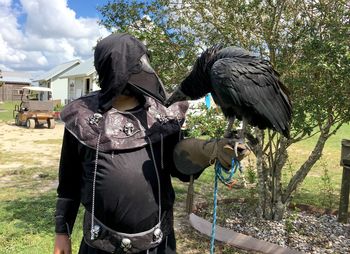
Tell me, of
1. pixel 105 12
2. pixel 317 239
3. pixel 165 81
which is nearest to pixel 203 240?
pixel 317 239

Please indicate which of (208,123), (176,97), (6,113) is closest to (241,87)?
(176,97)

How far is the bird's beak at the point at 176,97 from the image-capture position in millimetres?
1948

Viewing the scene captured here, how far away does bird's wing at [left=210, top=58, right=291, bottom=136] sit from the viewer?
1895 millimetres

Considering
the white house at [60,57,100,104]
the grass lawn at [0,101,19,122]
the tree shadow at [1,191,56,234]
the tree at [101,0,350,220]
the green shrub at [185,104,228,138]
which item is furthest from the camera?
the white house at [60,57,100,104]

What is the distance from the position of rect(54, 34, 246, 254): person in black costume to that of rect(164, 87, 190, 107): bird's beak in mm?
40

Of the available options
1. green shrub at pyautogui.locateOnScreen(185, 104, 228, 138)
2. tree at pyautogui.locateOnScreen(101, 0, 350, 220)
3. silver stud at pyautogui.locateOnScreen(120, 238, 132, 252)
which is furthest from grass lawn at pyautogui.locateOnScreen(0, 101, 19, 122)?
silver stud at pyautogui.locateOnScreen(120, 238, 132, 252)

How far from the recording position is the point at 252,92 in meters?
1.96

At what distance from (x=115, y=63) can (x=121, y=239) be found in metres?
0.80

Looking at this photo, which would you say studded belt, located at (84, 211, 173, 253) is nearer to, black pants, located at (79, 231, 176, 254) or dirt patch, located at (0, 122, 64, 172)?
black pants, located at (79, 231, 176, 254)

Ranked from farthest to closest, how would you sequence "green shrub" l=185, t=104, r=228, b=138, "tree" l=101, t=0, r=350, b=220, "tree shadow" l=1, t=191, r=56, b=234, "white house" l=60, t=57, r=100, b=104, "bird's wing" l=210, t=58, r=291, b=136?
"white house" l=60, t=57, r=100, b=104
"tree shadow" l=1, t=191, r=56, b=234
"green shrub" l=185, t=104, r=228, b=138
"tree" l=101, t=0, r=350, b=220
"bird's wing" l=210, t=58, r=291, b=136

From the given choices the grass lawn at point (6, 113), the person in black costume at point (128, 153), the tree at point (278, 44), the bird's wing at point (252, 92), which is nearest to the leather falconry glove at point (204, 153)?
the person in black costume at point (128, 153)

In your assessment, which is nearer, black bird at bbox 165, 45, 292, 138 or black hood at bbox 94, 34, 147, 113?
black hood at bbox 94, 34, 147, 113

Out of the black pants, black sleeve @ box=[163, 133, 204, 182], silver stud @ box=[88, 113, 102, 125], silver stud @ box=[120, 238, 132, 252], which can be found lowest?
the black pants

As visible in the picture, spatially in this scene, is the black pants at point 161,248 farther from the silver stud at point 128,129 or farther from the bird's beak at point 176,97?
the bird's beak at point 176,97
